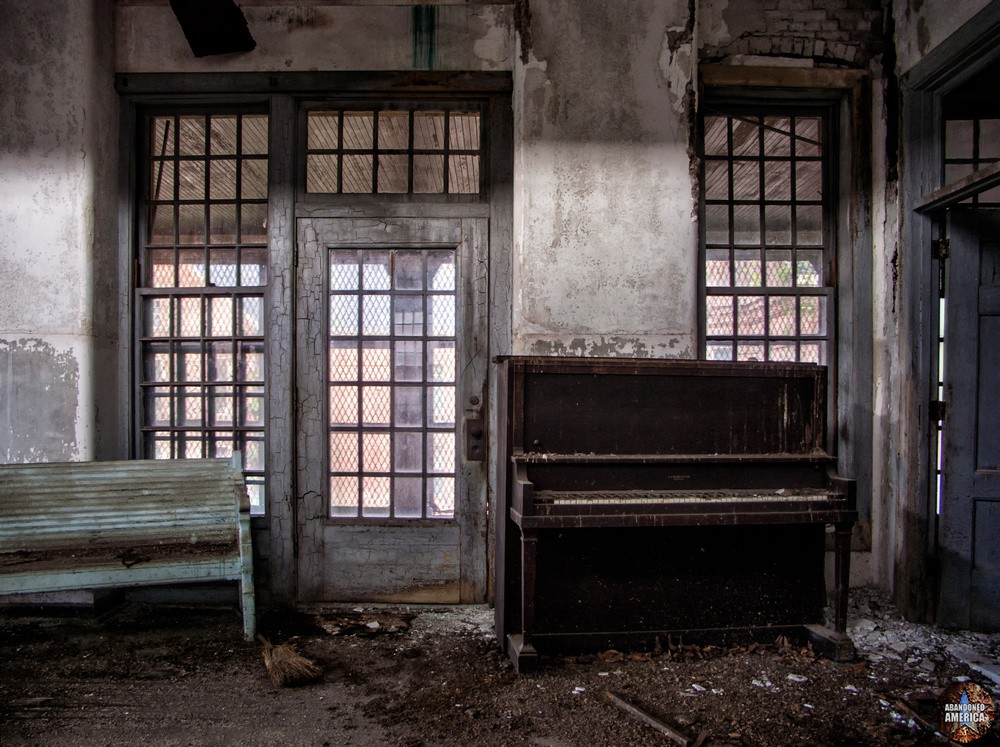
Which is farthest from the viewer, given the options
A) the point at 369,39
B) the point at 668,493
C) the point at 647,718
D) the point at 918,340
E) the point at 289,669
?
the point at 369,39

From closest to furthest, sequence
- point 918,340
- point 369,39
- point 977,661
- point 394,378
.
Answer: point 977,661
point 918,340
point 369,39
point 394,378

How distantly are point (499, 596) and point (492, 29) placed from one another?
9.78 ft

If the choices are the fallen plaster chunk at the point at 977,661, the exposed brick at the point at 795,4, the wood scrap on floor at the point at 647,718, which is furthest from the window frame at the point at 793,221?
the wood scrap on floor at the point at 647,718

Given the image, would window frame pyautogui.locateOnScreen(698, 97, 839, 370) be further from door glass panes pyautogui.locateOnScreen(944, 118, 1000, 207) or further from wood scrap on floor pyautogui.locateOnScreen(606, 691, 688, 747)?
wood scrap on floor pyautogui.locateOnScreen(606, 691, 688, 747)

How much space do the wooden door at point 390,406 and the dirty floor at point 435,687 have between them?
31 centimetres

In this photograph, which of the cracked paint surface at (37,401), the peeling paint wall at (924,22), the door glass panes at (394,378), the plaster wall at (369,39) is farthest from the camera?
the door glass panes at (394,378)

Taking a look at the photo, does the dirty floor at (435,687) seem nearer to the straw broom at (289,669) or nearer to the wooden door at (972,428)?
the straw broom at (289,669)

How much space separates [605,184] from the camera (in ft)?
11.1

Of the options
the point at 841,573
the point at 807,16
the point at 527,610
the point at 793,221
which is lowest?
the point at 527,610

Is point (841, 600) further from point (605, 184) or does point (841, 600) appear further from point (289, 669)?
point (289, 669)

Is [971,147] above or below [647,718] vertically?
above

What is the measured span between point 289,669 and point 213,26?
3.21 meters

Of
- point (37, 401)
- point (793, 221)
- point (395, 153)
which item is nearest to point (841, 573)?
point (793, 221)

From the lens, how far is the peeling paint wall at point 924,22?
304cm
